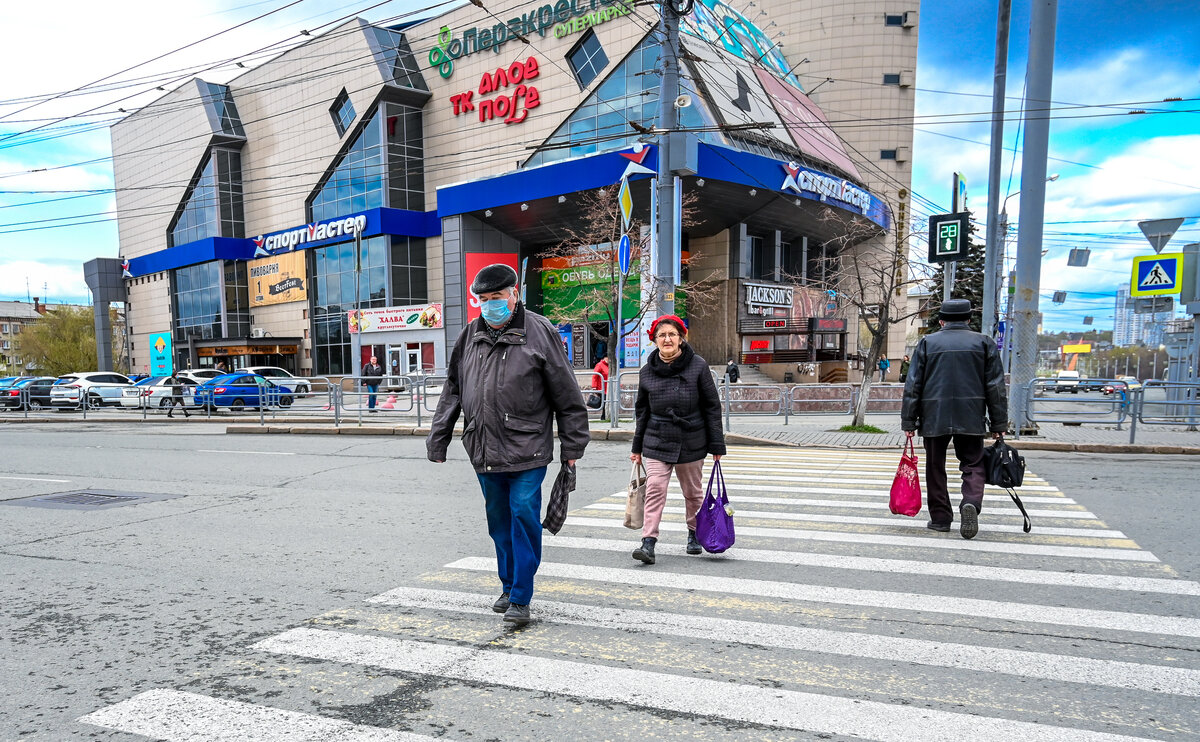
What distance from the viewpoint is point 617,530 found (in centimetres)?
626

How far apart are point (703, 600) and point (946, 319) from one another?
3610 millimetres

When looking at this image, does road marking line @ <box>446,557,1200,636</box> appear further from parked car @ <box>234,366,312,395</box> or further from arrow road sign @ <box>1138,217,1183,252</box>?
parked car @ <box>234,366,312,395</box>

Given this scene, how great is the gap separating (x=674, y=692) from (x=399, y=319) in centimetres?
3916

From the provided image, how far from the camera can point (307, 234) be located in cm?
4534

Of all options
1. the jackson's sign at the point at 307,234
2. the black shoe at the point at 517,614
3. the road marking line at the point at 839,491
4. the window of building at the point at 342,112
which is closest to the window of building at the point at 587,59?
the jackson's sign at the point at 307,234

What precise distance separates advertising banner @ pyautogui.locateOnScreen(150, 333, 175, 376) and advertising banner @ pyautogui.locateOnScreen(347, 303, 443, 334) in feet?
79.5

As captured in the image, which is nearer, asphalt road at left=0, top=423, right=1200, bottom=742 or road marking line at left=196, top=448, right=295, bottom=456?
asphalt road at left=0, top=423, right=1200, bottom=742

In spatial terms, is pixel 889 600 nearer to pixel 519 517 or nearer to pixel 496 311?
pixel 519 517

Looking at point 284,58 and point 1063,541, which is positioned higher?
point 284,58

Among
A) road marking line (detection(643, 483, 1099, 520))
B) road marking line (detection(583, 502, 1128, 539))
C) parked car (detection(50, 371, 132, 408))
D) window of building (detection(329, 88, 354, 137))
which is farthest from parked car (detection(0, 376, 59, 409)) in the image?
road marking line (detection(583, 502, 1128, 539))

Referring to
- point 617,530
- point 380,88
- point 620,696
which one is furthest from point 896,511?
point 380,88

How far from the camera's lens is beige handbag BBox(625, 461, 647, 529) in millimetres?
5266

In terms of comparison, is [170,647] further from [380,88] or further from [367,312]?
[380,88]

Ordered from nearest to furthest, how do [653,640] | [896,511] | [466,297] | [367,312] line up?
[653,640] → [896,511] → [466,297] → [367,312]
